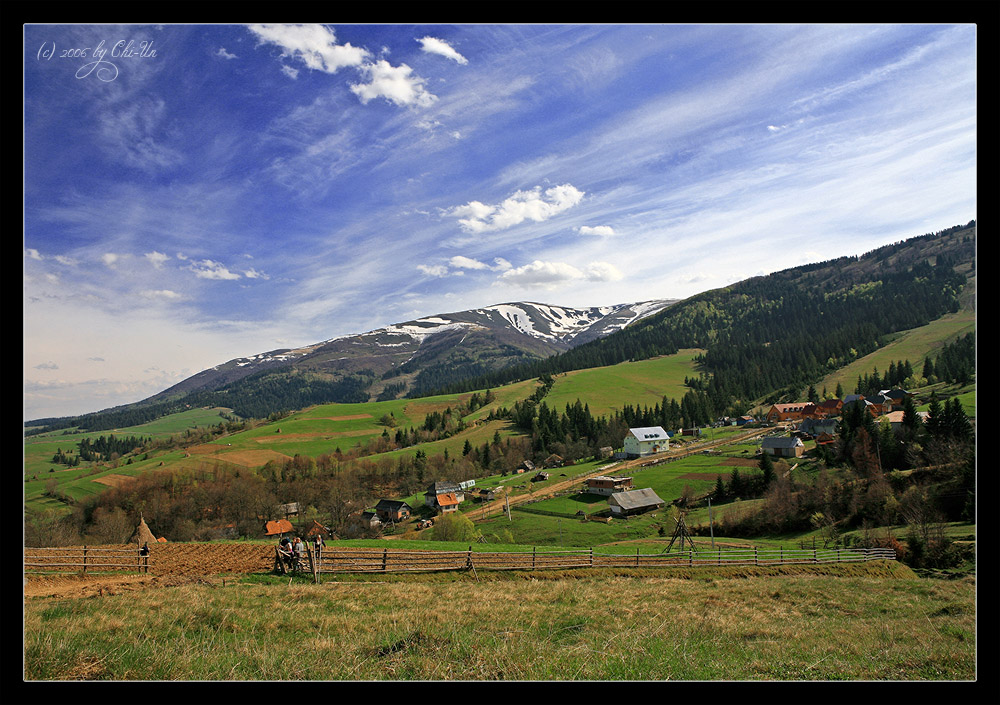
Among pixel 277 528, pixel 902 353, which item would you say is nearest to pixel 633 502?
pixel 277 528

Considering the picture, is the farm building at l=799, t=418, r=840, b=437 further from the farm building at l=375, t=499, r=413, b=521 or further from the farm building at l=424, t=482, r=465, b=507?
the farm building at l=375, t=499, r=413, b=521

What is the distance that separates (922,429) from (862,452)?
5.50m

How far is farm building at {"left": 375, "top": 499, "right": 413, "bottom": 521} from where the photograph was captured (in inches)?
2822

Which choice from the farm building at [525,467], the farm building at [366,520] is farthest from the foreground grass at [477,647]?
the farm building at [525,467]

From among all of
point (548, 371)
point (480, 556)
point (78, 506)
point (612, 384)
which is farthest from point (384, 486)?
point (548, 371)

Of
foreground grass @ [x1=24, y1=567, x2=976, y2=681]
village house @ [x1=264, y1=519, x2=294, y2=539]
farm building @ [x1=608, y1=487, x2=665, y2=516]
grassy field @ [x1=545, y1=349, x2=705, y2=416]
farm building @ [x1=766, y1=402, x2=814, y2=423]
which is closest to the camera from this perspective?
foreground grass @ [x1=24, y1=567, x2=976, y2=681]

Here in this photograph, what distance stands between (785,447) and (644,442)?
27960 mm

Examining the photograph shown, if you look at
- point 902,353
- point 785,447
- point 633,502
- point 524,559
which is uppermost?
point 902,353

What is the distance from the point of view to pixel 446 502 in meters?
74.1

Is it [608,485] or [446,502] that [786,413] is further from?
[446,502]

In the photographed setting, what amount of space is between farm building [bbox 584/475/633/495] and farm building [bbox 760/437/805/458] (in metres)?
22.0

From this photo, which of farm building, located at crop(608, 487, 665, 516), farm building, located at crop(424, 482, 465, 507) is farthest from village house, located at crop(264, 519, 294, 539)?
farm building, located at crop(608, 487, 665, 516)

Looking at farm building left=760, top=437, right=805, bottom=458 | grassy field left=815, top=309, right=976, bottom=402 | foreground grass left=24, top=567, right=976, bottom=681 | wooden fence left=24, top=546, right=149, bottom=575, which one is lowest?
farm building left=760, top=437, right=805, bottom=458
